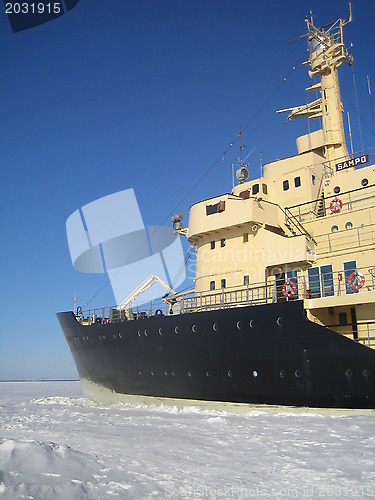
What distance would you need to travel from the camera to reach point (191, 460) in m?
6.83

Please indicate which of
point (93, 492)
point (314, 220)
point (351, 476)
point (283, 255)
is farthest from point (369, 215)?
point (93, 492)

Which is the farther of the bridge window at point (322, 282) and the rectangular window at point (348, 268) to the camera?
the bridge window at point (322, 282)

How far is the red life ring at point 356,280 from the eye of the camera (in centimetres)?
1327

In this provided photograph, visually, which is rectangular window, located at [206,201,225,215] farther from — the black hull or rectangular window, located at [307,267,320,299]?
the black hull

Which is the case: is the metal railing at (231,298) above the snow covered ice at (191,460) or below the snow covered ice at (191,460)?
above

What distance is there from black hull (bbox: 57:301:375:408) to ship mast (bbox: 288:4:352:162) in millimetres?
10288

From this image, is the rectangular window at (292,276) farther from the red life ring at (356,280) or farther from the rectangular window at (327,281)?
the red life ring at (356,280)

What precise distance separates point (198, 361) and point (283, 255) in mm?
5156

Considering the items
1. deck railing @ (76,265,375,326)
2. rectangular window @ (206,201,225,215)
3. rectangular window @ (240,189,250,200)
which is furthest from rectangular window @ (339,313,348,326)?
rectangular window @ (240,189,250,200)

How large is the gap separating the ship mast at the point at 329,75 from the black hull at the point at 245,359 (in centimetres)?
1029

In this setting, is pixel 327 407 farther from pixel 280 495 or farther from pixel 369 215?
pixel 280 495

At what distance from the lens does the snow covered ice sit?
16.8 ft

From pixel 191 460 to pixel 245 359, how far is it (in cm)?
775

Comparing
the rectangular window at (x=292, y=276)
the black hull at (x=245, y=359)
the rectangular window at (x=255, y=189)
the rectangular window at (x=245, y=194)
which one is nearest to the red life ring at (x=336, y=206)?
the rectangular window at (x=292, y=276)
